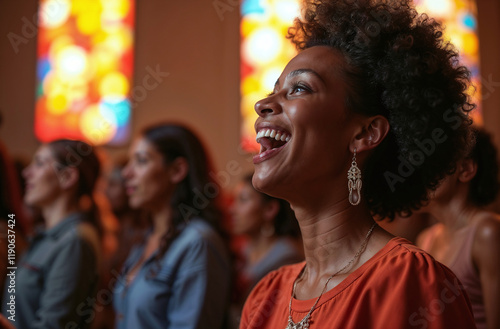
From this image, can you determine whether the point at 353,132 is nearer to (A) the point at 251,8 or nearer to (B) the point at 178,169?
(B) the point at 178,169

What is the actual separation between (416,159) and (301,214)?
1.03ft

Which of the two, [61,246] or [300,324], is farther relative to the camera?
[61,246]

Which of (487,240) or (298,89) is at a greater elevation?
(298,89)

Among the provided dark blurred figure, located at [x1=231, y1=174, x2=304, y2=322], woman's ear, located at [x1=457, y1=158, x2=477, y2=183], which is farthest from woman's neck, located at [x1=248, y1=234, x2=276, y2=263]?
woman's ear, located at [x1=457, y1=158, x2=477, y2=183]

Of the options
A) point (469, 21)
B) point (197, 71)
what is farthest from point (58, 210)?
point (469, 21)

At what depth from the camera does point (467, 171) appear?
200 centimetres

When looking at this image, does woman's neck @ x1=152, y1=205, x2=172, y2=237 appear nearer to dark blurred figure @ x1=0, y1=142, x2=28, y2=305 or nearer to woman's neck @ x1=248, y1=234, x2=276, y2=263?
dark blurred figure @ x1=0, y1=142, x2=28, y2=305

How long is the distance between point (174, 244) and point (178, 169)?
37 cm

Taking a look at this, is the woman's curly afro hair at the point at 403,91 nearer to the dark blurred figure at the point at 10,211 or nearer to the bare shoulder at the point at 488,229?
the bare shoulder at the point at 488,229

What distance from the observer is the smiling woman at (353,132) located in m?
1.31

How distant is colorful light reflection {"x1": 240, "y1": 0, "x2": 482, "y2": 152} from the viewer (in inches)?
242

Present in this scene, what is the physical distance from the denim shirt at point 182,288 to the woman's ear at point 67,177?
25.0 inches

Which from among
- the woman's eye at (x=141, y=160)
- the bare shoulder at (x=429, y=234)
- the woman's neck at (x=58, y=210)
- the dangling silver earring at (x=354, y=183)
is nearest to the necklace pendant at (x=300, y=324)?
the dangling silver earring at (x=354, y=183)

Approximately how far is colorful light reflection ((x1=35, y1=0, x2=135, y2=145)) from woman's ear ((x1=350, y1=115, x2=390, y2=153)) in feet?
16.3
